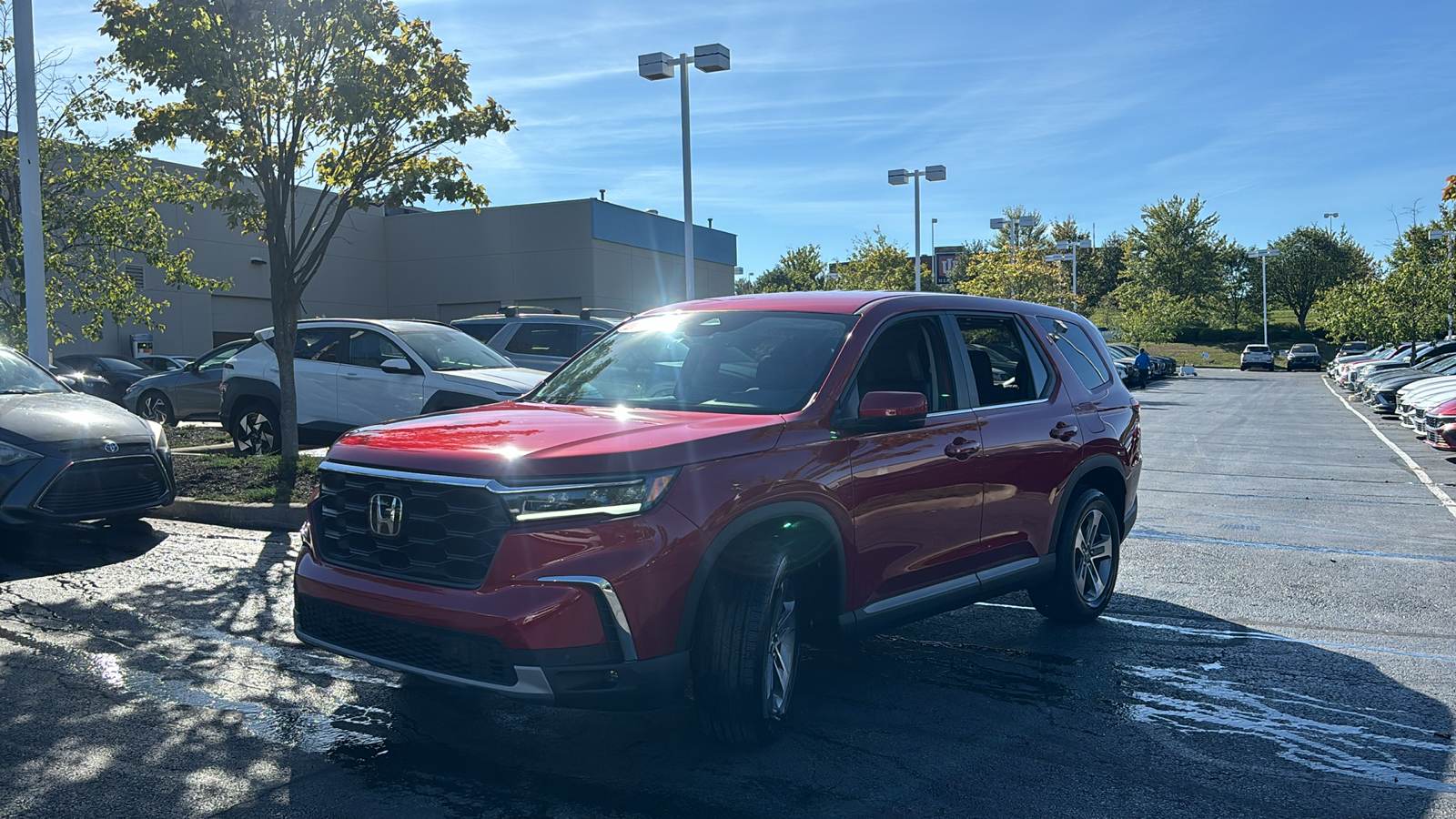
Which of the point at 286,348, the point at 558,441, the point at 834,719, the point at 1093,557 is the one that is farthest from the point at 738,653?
the point at 286,348

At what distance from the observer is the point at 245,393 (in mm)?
12812

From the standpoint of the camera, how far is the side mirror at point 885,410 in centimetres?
448

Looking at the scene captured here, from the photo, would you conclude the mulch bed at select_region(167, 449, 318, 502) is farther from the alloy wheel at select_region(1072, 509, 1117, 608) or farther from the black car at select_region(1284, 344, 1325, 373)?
the black car at select_region(1284, 344, 1325, 373)

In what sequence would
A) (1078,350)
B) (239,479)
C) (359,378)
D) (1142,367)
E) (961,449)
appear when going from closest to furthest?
(961,449), (1078,350), (239,479), (359,378), (1142,367)

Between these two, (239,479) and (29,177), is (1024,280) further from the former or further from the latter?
(239,479)

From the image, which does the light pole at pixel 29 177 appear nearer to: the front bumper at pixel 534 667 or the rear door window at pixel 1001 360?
the front bumper at pixel 534 667

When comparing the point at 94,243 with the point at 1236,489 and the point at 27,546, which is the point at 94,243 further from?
the point at 1236,489

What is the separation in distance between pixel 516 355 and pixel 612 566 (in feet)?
41.7

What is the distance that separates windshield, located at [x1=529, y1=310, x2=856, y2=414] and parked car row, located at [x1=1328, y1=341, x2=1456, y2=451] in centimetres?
1340

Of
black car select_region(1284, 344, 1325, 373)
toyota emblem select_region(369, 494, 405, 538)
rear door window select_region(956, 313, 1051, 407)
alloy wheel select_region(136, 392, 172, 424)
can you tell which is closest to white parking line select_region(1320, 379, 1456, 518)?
rear door window select_region(956, 313, 1051, 407)

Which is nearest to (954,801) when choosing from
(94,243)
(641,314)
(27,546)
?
(641,314)

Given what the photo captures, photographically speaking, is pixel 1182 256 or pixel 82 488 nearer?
pixel 82 488

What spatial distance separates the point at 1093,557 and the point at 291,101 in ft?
28.4

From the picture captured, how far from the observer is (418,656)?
3.92 meters
